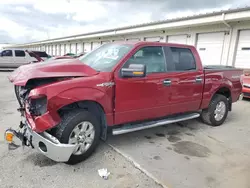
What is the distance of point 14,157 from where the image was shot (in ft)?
10.9

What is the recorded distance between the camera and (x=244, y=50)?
11539 mm

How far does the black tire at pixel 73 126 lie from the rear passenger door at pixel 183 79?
1749 millimetres

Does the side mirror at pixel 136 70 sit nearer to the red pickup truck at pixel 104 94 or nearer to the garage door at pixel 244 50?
the red pickup truck at pixel 104 94

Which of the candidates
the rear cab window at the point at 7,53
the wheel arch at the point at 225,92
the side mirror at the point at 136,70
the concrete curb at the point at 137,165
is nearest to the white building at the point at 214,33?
the wheel arch at the point at 225,92

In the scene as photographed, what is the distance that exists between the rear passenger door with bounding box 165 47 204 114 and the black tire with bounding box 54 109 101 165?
175 cm

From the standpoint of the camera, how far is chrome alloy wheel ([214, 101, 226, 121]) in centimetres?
532

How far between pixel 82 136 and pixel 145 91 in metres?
1.35

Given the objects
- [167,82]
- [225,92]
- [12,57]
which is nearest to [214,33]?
[225,92]

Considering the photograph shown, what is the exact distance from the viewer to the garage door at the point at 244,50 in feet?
37.3

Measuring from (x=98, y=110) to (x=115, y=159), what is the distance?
0.84 meters

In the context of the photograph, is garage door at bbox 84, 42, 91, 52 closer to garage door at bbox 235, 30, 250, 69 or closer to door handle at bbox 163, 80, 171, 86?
garage door at bbox 235, 30, 250, 69

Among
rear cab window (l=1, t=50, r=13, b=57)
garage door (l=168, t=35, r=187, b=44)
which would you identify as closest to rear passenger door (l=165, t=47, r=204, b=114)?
garage door (l=168, t=35, r=187, b=44)

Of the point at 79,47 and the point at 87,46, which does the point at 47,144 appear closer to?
the point at 87,46

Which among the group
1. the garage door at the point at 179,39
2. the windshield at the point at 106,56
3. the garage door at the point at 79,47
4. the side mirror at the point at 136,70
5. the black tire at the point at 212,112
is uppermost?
the garage door at the point at 179,39
